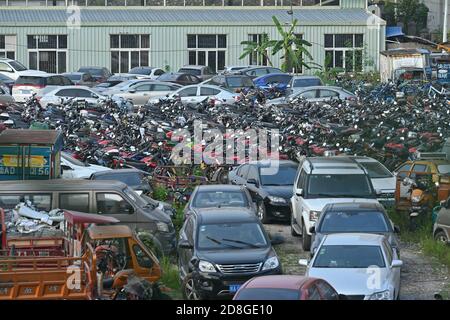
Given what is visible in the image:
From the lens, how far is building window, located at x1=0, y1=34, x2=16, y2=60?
5691 centimetres

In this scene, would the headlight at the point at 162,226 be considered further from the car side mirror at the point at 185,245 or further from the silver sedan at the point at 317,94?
the silver sedan at the point at 317,94

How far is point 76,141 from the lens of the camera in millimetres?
29141

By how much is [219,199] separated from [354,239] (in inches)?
196

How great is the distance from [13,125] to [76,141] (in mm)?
3201

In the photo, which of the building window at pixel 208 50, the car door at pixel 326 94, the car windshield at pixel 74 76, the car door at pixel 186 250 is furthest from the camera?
the building window at pixel 208 50

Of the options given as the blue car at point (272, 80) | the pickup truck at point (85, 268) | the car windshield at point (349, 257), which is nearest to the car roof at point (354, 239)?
the car windshield at point (349, 257)

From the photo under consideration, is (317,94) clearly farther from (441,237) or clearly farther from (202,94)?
(441,237)

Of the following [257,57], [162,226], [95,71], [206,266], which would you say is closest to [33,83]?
[95,71]

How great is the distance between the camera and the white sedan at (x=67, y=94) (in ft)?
130

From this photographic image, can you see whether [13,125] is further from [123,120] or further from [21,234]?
[21,234]

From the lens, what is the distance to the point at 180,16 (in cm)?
5825

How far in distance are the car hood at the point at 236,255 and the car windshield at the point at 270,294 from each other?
11.4 feet

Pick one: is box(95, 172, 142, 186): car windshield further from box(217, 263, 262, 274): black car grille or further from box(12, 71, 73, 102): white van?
box(12, 71, 73, 102): white van
